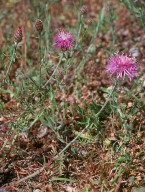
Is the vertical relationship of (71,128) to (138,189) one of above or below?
above

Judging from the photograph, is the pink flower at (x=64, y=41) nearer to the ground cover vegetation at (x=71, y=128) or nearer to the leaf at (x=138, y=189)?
the ground cover vegetation at (x=71, y=128)

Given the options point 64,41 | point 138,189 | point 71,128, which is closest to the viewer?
point 138,189

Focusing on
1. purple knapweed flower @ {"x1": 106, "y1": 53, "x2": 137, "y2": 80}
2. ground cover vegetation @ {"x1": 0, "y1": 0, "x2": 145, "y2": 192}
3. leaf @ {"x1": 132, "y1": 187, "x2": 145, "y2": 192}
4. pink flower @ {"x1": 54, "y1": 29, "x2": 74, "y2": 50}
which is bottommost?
leaf @ {"x1": 132, "y1": 187, "x2": 145, "y2": 192}

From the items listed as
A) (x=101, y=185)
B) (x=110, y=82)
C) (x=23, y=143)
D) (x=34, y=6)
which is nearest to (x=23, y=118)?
(x=23, y=143)

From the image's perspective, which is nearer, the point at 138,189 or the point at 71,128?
the point at 138,189

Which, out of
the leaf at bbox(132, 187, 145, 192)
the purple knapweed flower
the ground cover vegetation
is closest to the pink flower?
the ground cover vegetation

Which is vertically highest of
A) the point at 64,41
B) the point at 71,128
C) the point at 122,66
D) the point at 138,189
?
the point at 64,41

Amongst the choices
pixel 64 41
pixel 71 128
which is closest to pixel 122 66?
pixel 64 41

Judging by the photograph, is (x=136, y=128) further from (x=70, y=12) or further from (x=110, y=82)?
(x=70, y=12)

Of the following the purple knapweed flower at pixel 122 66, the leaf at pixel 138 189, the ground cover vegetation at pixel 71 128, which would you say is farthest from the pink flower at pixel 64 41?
the leaf at pixel 138 189

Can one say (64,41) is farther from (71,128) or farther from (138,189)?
(138,189)

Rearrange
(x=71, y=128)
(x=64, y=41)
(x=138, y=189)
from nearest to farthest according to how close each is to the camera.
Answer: (x=138, y=189) < (x=64, y=41) < (x=71, y=128)

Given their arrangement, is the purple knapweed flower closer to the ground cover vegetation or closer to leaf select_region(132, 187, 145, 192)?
the ground cover vegetation
